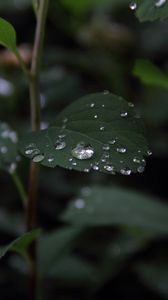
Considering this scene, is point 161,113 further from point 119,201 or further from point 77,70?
point 119,201

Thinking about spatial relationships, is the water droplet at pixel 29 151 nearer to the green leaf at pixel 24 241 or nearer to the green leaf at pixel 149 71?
the green leaf at pixel 24 241

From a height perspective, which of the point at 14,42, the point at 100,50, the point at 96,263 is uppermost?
the point at 14,42

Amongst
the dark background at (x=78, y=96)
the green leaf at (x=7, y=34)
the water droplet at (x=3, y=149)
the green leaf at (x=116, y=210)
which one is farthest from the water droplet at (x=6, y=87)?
the green leaf at (x=7, y=34)

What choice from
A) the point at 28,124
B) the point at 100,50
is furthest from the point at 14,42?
the point at 100,50

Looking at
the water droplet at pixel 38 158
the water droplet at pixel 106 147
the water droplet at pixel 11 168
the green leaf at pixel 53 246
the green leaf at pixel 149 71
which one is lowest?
the green leaf at pixel 53 246

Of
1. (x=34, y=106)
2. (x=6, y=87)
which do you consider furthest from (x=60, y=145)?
(x=6, y=87)

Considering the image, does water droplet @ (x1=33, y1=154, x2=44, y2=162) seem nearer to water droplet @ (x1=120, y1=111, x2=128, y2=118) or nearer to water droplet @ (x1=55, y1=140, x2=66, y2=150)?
water droplet @ (x1=55, y1=140, x2=66, y2=150)
